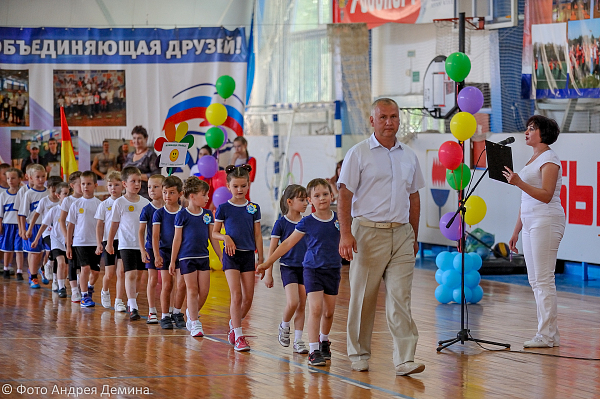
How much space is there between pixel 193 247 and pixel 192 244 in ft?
0.09

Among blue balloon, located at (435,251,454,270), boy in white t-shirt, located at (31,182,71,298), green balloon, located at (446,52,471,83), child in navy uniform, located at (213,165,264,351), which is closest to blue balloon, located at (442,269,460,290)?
blue balloon, located at (435,251,454,270)

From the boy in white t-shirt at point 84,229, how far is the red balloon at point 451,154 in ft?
12.3

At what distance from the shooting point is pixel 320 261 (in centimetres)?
589

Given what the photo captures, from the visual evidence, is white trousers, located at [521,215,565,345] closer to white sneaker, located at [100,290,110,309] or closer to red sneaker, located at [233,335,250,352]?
red sneaker, located at [233,335,250,352]

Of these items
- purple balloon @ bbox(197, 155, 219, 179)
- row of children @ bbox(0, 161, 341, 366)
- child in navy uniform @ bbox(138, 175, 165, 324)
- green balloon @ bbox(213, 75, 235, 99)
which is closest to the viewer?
Answer: row of children @ bbox(0, 161, 341, 366)

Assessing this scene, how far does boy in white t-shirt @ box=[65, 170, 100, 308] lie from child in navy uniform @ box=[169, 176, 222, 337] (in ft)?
7.04

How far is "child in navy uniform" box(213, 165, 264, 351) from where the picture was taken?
6469mm

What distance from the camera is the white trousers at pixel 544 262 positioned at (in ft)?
20.7

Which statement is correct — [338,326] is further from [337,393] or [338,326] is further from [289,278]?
[337,393]

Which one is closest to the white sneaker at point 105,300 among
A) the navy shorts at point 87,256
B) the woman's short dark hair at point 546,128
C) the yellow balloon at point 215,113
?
the navy shorts at point 87,256

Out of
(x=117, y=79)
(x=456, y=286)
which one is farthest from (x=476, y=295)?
(x=117, y=79)

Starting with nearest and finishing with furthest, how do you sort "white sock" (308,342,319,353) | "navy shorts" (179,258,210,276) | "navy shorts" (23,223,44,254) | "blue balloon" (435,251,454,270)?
"white sock" (308,342,319,353)
"navy shorts" (179,258,210,276)
"blue balloon" (435,251,454,270)
"navy shorts" (23,223,44,254)

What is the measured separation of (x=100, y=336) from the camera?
7004 mm

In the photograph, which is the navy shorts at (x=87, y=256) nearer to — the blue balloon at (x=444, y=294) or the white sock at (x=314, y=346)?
the blue balloon at (x=444, y=294)
